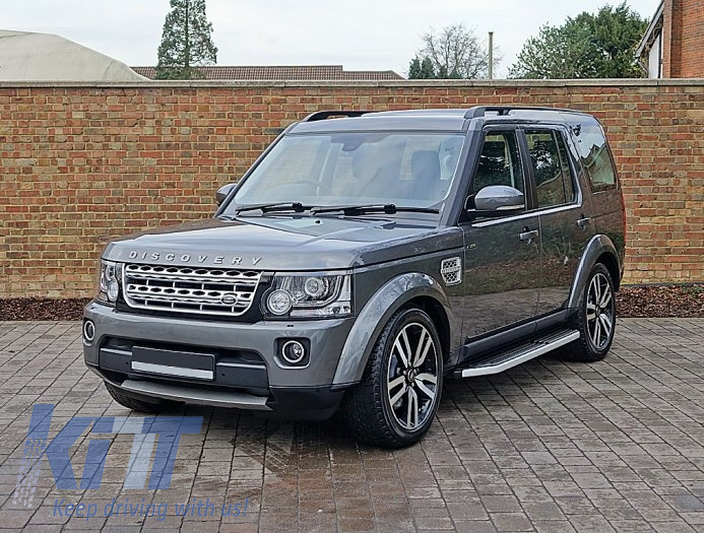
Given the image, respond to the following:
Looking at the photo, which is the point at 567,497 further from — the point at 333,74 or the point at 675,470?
the point at 333,74

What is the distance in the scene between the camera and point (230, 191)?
7273 millimetres

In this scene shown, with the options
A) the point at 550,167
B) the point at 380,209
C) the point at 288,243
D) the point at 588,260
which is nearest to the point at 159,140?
the point at 550,167

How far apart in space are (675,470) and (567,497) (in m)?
0.83

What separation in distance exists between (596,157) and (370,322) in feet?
12.6

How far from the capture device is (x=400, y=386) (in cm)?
582

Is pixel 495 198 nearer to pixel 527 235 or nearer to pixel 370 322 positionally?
pixel 527 235

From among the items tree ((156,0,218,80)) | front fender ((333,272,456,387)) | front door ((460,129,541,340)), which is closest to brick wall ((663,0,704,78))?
front door ((460,129,541,340))

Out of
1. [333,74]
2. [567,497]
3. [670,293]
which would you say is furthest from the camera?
[333,74]

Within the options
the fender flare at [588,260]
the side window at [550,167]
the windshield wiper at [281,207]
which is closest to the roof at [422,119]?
the side window at [550,167]

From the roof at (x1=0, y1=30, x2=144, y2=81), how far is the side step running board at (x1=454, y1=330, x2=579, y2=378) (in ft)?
43.0

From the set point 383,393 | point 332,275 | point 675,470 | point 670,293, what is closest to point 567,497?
point 675,470

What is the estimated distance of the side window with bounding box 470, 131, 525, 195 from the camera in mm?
6766
